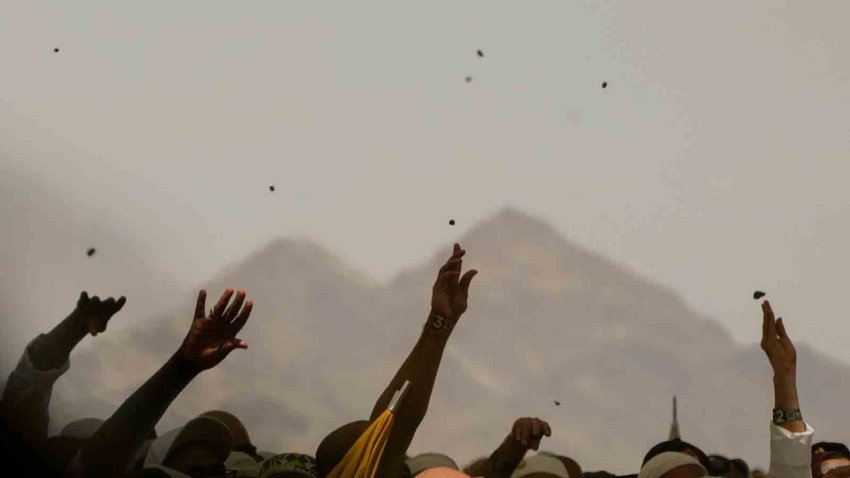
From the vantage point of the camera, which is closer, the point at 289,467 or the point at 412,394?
the point at 412,394

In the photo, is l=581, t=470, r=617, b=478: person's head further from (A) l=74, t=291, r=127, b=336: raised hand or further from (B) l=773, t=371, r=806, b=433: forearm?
(A) l=74, t=291, r=127, b=336: raised hand

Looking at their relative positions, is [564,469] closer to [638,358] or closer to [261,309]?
[638,358]

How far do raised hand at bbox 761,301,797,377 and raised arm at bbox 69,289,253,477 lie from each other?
977 millimetres

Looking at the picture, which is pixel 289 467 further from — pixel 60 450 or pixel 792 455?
pixel 792 455

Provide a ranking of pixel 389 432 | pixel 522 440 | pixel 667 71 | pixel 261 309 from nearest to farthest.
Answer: pixel 389 432, pixel 522 440, pixel 261 309, pixel 667 71

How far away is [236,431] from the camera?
2016 mm

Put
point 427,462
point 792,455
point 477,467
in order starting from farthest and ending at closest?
1. point 477,467
2. point 427,462
3. point 792,455

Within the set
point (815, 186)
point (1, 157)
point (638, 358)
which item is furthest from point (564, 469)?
point (1, 157)

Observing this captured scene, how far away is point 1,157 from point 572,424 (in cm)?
142

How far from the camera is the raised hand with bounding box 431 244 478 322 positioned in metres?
1.73

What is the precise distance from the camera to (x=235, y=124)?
2102 mm

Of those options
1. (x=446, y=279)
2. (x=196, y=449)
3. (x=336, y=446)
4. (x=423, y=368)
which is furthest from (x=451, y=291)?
(x=196, y=449)

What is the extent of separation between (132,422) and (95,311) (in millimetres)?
500

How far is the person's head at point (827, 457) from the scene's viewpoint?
73.4 inches
